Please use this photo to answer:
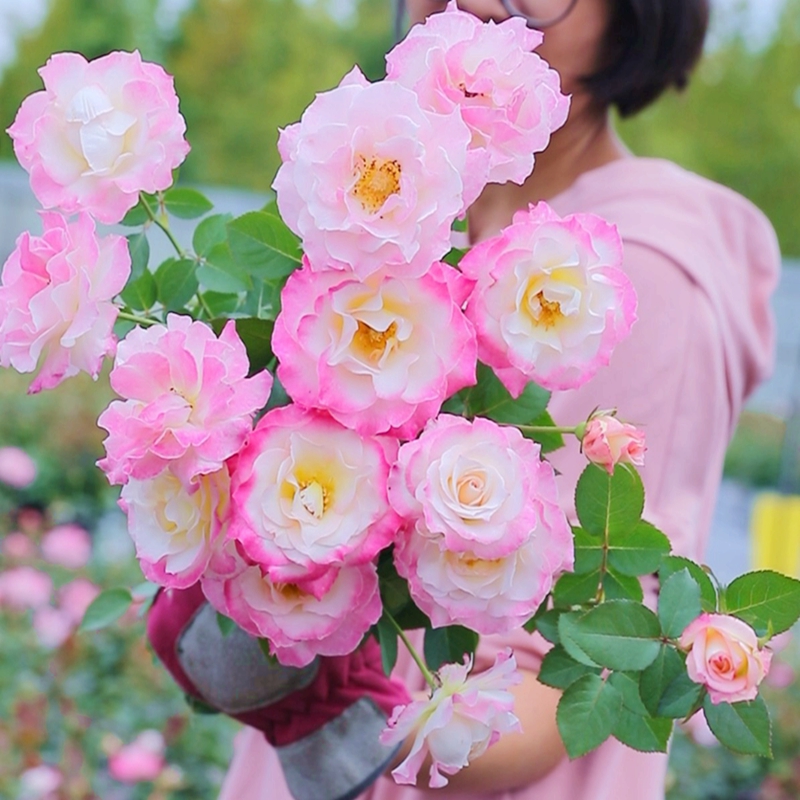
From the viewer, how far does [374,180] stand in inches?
24.8

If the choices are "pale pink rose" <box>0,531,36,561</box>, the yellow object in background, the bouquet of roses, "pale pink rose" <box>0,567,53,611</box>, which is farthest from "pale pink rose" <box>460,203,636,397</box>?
the yellow object in background

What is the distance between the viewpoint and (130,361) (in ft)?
2.09

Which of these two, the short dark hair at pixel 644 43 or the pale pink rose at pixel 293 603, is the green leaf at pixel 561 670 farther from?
the short dark hair at pixel 644 43

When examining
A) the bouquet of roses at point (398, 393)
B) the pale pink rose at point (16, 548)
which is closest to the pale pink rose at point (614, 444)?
the bouquet of roses at point (398, 393)

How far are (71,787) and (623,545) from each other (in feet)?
5.71

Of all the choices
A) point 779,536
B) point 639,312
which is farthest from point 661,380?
point 779,536

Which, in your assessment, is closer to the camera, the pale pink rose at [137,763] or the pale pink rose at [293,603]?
the pale pink rose at [293,603]

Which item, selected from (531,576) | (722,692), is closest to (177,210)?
(531,576)

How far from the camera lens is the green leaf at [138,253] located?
81 centimetres

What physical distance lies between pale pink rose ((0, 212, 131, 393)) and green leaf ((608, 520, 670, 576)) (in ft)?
1.12

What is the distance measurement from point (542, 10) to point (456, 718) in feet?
2.50

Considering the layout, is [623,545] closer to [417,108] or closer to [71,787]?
[417,108]

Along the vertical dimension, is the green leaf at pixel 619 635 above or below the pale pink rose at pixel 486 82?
below

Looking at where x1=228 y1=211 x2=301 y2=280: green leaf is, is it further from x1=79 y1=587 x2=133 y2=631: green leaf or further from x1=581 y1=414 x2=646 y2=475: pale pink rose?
x1=79 y1=587 x2=133 y2=631: green leaf
